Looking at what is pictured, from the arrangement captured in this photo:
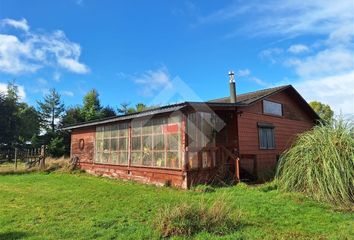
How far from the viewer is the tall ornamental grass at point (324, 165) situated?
697 cm

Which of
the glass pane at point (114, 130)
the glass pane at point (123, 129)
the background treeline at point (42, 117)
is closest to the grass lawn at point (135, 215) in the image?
the glass pane at point (123, 129)

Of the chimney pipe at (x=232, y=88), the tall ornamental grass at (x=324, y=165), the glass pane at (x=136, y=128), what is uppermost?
the chimney pipe at (x=232, y=88)

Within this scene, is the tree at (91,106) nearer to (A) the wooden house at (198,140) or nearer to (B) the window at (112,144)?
(A) the wooden house at (198,140)

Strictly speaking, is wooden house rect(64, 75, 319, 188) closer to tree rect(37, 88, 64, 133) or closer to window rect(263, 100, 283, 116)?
window rect(263, 100, 283, 116)

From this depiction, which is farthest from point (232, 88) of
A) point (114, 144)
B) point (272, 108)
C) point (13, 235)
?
point (13, 235)

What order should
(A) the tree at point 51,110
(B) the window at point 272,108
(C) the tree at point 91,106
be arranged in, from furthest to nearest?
1. (A) the tree at point 51,110
2. (C) the tree at point 91,106
3. (B) the window at point 272,108

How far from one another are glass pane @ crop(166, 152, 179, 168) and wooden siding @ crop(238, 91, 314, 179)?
3.12 metres

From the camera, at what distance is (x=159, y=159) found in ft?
35.8

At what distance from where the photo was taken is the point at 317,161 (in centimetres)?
764

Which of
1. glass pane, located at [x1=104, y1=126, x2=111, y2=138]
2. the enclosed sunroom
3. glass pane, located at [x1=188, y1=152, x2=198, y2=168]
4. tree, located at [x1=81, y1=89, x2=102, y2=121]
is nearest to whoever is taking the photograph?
glass pane, located at [x1=188, y1=152, x2=198, y2=168]

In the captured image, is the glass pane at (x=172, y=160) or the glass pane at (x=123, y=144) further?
the glass pane at (x=123, y=144)

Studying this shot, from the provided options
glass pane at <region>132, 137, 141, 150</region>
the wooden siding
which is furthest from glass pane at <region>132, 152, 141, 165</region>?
the wooden siding

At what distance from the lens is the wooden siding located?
476 inches

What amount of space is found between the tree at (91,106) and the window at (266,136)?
2282 centimetres
